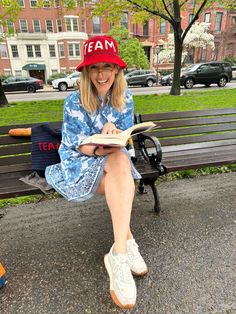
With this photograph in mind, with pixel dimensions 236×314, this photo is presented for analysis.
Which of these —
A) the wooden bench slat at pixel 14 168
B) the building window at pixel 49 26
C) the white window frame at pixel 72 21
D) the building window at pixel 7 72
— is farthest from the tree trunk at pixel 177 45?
the building window at pixel 7 72

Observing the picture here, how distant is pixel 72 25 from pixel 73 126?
37195 mm

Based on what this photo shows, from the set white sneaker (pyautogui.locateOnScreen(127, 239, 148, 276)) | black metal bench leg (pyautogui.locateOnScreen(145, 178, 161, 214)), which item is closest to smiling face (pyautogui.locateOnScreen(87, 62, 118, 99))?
black metal bench leg (pyautogui.locateOnScreen(145, 178, 161, 214))

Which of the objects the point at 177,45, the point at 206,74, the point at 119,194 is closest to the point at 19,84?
the point at 206,74

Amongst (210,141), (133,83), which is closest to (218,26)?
(133,83)

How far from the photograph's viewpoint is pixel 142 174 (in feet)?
8.08

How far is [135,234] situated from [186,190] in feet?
3.54

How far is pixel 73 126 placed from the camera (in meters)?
2.24

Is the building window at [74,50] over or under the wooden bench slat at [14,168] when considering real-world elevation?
over

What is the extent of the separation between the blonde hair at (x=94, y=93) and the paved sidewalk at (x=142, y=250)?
1189 mm

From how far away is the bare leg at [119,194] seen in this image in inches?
72.0

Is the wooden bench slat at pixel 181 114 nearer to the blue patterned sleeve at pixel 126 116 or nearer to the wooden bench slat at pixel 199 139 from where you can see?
the wooden bench slat at pixel 199 139

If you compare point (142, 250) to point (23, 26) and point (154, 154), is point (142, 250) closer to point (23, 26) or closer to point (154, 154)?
point (154, 154)

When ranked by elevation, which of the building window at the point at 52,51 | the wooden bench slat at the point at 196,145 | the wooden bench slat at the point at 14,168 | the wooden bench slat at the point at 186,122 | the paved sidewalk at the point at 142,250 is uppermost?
the building window at the point at 52,51

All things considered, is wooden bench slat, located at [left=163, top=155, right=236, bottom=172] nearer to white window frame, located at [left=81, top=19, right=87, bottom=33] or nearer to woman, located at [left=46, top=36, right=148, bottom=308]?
woman, located at [left=46, top=36, right=148, bottom=308]
